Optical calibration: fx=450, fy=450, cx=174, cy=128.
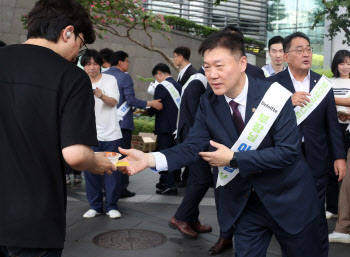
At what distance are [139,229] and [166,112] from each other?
91.6 inches

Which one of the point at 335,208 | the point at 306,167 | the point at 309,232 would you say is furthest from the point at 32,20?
the point at 335,208

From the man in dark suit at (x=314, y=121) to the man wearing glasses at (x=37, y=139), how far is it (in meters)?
2.36

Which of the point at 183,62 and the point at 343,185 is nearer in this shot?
the point at 343,185

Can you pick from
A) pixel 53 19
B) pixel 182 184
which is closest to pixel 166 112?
pixel 182 184

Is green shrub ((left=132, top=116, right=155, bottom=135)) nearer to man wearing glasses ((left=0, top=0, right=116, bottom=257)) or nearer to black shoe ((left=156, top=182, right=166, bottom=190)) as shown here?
black shoe ((left=156, top=182, right=166, bottom=190))

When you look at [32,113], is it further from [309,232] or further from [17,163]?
[309,232]

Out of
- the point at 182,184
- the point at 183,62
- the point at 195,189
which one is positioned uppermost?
the point at 183,62

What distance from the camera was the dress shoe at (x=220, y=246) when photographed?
4379 millimetres

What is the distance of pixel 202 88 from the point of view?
16.4 feet

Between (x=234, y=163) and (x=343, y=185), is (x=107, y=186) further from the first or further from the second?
(x=234, y=163)

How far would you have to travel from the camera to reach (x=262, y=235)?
115 inches

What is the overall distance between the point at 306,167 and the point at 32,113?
5.81 ft

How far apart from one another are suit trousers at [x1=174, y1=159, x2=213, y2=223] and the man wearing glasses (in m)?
2.81

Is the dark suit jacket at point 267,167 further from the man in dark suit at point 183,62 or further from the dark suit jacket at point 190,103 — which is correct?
the man in dark suit at point 183,62
